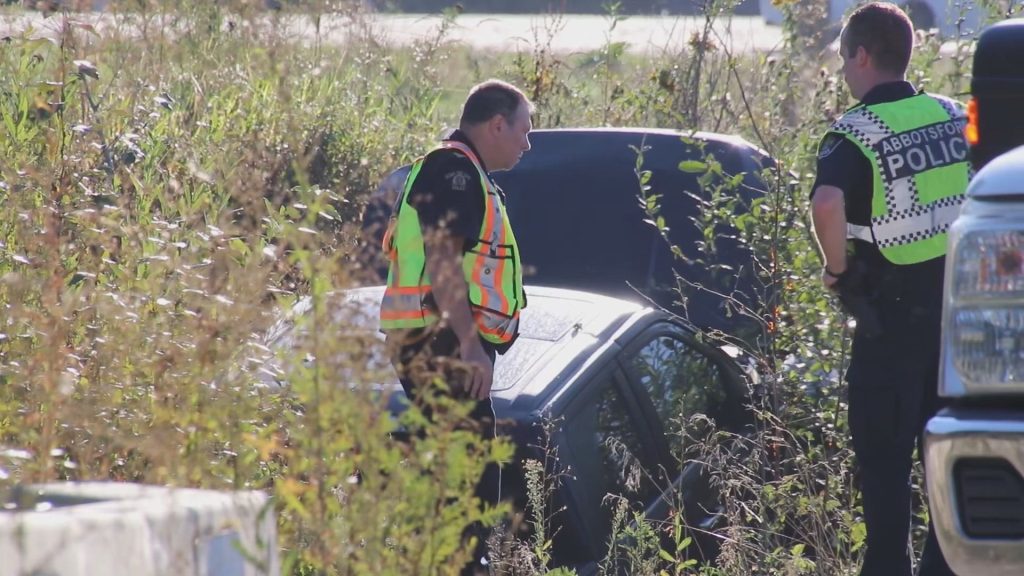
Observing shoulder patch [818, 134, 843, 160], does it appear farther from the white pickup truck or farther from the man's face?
the white pickup truck

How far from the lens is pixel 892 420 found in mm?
4234

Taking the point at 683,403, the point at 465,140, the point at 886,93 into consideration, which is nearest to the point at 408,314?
the point at 465,140

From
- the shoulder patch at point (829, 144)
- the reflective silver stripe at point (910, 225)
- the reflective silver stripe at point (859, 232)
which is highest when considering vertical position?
the shoulder patch at point (829, 144)

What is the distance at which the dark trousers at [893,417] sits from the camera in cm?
422

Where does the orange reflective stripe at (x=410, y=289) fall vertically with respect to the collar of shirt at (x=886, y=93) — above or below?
below

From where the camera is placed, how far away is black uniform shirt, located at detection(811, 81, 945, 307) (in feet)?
13.9

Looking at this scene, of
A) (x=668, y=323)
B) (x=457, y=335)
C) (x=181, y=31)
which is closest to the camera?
(x=457, y=335)

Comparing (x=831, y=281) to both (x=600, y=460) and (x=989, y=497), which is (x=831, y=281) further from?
(x=989, y=497)

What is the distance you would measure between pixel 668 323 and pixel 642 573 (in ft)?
4.04

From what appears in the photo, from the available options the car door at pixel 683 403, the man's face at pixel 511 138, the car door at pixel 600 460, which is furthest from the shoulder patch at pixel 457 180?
the car door at pixel 683 403

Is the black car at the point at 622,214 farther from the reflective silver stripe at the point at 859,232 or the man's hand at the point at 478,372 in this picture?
the man's hand at the point at 478,372

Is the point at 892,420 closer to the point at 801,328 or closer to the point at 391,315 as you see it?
the point at 801,328

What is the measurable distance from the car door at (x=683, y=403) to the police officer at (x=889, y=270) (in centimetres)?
55

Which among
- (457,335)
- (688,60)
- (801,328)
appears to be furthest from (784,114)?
(457,335)
